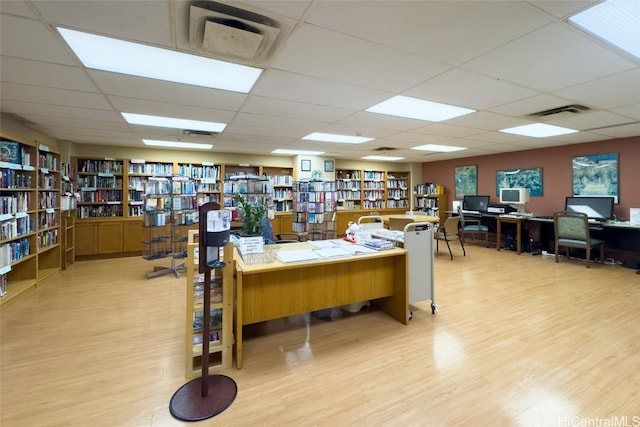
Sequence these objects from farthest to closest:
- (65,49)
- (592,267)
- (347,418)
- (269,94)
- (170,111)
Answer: (592,267) < (170,111) < (269,94) < (65,49) < (347,418)

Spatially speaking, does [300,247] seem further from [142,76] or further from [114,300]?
[114,300]

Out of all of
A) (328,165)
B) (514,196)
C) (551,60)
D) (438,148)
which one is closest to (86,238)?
(328,165)

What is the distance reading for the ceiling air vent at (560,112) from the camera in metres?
3.38

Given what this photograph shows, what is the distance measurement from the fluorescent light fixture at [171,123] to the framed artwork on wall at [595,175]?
6883 mm

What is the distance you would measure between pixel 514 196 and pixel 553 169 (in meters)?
0.92

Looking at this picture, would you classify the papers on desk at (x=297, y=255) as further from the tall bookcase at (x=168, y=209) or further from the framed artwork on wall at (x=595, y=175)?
the framed artwork on wall at (x=595, y=175)

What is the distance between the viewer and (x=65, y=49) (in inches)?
80.3

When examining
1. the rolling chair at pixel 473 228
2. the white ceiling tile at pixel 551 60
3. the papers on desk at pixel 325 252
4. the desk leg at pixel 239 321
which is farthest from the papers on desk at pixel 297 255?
the rolling chair at pixel 473 228

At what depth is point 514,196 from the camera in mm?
6484

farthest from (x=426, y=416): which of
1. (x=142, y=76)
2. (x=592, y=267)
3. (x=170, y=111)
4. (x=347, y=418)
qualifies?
(x=592, y=267)

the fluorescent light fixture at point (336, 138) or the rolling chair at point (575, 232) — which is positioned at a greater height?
the fluorescent light fixture at point (336, 138)

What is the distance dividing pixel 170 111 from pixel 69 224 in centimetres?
346

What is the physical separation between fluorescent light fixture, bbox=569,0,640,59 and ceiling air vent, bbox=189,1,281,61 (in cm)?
187

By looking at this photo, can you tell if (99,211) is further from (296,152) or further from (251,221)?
A: (251,221)
